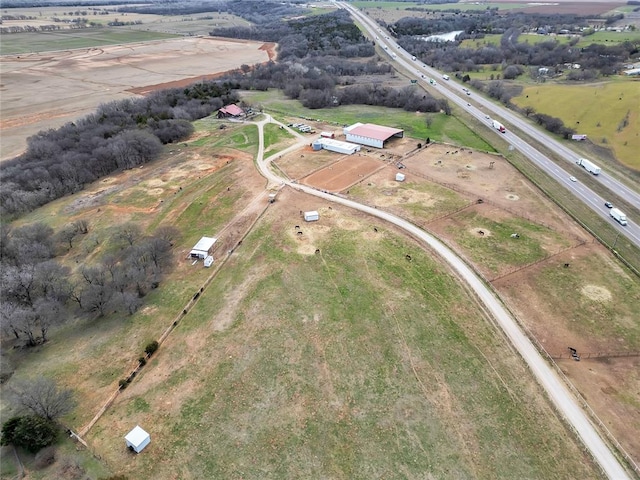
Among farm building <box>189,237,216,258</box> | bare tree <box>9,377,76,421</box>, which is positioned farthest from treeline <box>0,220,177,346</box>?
bare tree <box>9,377,76,421</box>

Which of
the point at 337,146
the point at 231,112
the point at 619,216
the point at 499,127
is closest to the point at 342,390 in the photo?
the point at 619,216

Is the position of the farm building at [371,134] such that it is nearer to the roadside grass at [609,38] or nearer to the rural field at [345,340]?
the rural field at [345,340]

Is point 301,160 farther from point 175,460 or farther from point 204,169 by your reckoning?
point 175,460

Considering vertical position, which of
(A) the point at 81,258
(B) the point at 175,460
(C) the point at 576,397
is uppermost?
(C) the point at 576,397

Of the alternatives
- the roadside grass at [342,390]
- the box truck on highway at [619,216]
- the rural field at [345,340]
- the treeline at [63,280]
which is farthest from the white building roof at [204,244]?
the box truck on highway at [619,216]

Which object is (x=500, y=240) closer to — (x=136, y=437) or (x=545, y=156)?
(x=545, y=156)

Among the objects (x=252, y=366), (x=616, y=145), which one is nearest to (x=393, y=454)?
(x=252, y=366)
